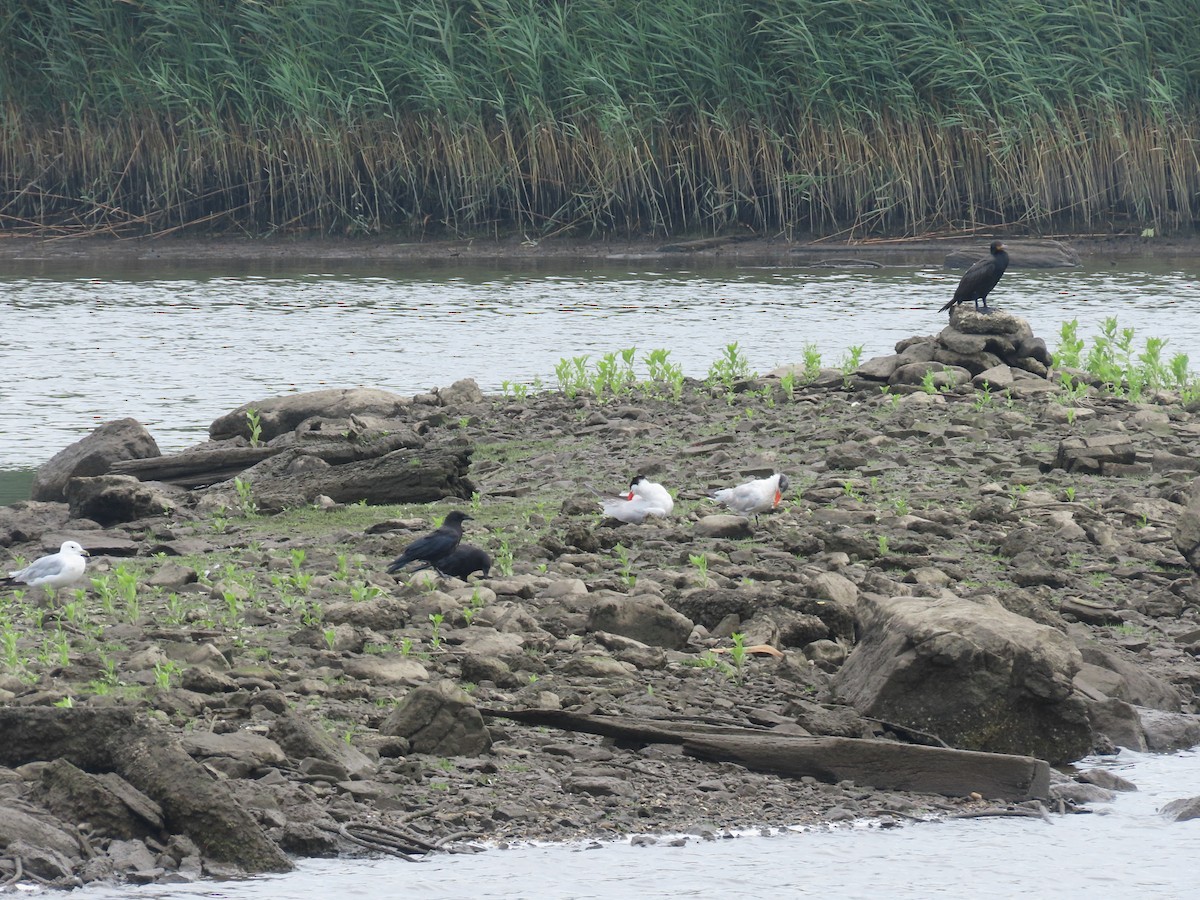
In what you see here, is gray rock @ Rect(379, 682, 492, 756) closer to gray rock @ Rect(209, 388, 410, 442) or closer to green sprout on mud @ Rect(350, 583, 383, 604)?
green sprout on mud @ Rect(350, 583, 383, 604)

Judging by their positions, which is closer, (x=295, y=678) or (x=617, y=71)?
(x=295, y=678)

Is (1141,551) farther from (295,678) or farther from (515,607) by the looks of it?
(295,678)

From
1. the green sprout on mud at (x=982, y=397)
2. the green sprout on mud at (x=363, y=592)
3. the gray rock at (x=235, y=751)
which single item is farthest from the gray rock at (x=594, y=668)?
the green sprout on mud at (x=982, y=397)

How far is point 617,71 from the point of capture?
25391 mm

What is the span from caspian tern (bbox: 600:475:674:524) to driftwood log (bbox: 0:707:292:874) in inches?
146

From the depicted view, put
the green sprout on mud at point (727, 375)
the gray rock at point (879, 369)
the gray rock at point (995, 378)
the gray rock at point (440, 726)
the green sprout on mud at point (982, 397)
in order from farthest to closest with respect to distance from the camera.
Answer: the green sprout on mud at point (727, 375), the gray rock at point (879, 369), the gray rock at point (995, 378), the green sprout on mud at point (982, 397), the gray rock at point (440, 726)

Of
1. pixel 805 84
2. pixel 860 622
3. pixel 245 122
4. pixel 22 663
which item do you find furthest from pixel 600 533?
pixel 245 122

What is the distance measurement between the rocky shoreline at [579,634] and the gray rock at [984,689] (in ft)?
0.03

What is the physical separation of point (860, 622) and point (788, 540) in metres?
1.57

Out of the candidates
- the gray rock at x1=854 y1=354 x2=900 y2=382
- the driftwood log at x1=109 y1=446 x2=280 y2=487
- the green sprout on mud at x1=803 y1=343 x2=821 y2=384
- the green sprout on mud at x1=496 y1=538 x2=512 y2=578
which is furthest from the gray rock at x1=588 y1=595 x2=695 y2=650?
the green sprout on mud at x1=803 y1=343 x2=821 y2=384

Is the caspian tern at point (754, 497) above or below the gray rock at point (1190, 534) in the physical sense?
above

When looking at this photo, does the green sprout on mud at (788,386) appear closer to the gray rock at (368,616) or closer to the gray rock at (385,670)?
the gray rock at (368,616)

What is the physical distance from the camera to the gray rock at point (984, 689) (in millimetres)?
6168

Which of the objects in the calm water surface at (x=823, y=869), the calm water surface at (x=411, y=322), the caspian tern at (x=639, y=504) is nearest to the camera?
the calm water surface at (x=823, y=869)
